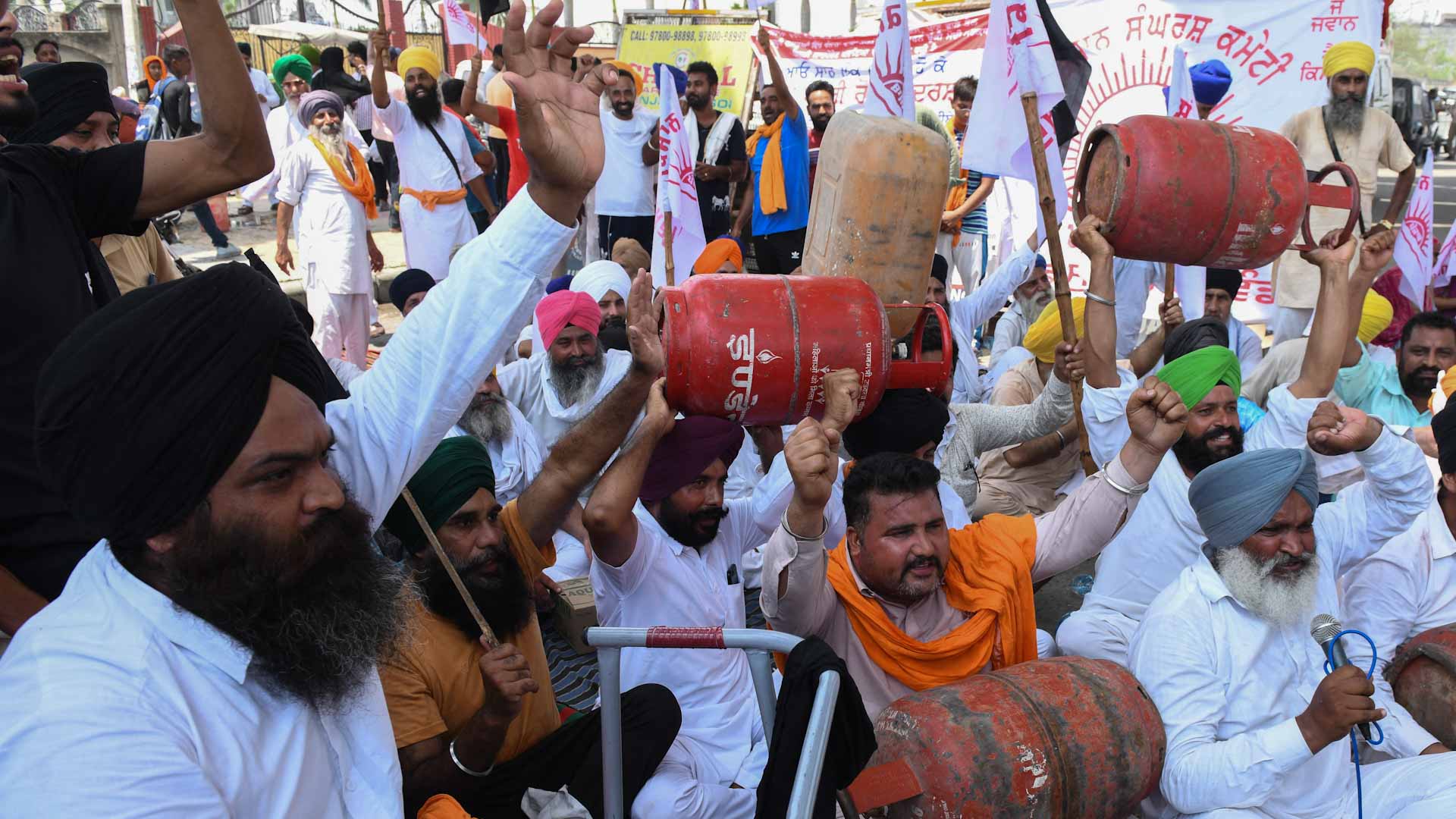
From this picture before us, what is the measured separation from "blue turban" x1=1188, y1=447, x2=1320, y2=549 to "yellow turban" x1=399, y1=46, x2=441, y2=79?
23.5 ft

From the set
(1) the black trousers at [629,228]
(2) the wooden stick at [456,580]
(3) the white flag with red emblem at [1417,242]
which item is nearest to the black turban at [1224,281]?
(3) the white flag with red emblem at [1417,242]

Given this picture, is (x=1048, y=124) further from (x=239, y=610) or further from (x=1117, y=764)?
(x=239, y=610)

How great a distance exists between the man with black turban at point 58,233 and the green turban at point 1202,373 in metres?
3.20

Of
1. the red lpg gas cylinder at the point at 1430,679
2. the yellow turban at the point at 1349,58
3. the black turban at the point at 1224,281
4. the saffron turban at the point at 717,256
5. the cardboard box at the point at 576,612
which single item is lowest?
the cardboard box at the point at 576,612

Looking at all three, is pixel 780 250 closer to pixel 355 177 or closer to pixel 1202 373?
pixel 355 177

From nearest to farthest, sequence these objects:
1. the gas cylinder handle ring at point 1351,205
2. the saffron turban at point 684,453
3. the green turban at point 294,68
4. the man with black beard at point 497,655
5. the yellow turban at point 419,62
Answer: the man with black beard at point 497,655
the saffron turban at point 684,453
the gas cylinder handle ring at point 1351,205
the yellow turban at point 419,62
the green turban at point 294,68

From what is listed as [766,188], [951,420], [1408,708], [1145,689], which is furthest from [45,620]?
[766,188]

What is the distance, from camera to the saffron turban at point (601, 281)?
20.7 ft

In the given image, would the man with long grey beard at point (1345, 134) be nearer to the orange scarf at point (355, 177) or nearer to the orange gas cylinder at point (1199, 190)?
the orange gas cylinder at point (1199, 190)

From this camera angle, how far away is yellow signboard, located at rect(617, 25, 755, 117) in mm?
12445

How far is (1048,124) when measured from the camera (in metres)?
4.76

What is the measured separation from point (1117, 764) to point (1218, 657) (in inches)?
19.7

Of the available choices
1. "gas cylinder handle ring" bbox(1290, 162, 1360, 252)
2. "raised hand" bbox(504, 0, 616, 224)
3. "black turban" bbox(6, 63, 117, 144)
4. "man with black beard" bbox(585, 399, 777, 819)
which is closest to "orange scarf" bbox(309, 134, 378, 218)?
"black turban" bbox(6, 63, 117, 144)

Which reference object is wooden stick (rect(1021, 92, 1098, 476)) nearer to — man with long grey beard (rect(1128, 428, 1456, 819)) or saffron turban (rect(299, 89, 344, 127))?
man with long grey beard (rect(1128, 428, 1456, 819))
